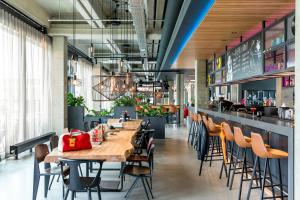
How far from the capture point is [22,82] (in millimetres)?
7645

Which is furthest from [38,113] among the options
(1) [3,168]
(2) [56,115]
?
(1) [3,168]

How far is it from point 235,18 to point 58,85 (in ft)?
21.9

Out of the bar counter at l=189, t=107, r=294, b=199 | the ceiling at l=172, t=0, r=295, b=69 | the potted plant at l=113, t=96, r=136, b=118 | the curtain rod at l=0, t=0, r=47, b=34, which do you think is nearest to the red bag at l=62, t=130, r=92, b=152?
the bar counter at l=189, t=107, r=294, b=199

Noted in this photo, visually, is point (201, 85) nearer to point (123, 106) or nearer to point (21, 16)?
point (123, 106)

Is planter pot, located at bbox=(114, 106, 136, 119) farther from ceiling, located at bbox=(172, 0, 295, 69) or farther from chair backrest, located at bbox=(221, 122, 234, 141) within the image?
chair backrest, located at bbox=(221, 122, 234, 141)

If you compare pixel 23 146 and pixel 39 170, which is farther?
pixel 23 146

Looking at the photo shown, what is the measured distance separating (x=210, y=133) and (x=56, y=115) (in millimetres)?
5556

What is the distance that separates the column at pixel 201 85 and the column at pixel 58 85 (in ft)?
15.6

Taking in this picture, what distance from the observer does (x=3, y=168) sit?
6.03m

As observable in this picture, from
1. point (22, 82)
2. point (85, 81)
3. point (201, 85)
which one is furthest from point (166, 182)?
point (85, 81)

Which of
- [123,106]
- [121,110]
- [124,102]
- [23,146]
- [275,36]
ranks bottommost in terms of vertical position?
[23,146]

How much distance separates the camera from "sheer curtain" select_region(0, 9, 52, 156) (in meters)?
6.71

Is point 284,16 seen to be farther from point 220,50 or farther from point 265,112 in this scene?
point 220,50

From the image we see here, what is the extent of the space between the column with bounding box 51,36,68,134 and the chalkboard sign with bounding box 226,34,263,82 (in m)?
5.41
